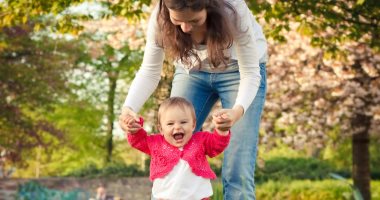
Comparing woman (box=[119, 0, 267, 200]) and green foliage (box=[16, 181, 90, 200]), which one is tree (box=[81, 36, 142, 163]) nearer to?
green foliage (box=[16, 181, 90, 200])

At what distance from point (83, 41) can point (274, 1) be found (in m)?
17.1

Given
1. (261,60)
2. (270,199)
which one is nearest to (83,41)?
(270,199)

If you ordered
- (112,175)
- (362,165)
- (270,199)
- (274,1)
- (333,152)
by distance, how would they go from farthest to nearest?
1. (333,152)
2. (112,175)
3. (270,199)
4. (362,165)
5. (274,1)

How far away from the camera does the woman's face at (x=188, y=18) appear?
2.98 metres

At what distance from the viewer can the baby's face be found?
3289 millimetres

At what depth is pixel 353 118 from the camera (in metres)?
15.2

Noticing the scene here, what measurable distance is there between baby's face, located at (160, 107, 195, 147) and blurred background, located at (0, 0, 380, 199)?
1.40 meters

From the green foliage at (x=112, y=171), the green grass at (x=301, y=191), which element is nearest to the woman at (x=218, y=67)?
the green grass at (x=301, y=191)

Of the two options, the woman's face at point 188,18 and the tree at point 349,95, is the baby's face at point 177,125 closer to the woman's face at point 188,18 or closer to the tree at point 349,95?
the woman's face at point 188,18

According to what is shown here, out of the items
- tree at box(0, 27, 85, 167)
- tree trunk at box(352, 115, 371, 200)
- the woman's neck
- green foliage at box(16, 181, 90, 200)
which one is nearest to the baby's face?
the woman's neck

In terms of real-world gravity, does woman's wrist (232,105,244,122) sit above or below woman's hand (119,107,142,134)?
above

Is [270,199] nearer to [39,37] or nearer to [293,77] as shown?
[293,77]

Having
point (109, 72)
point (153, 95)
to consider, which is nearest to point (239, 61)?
point (153, 95)

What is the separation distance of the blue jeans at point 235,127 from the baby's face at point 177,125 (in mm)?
333
